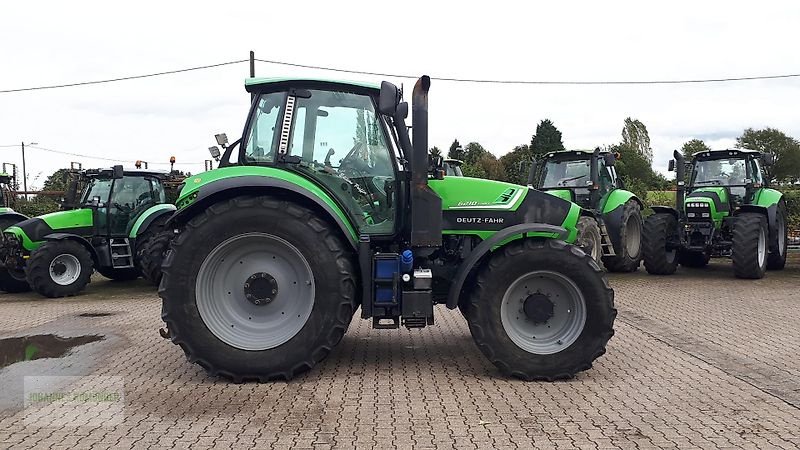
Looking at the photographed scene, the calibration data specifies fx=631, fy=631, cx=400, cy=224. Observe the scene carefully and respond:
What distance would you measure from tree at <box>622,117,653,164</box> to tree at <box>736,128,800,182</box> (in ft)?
27.8

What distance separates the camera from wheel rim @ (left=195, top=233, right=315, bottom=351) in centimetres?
525

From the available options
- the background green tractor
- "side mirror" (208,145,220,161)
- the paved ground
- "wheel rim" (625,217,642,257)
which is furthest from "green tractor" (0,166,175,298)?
"wheel rim" (625,217,642,257)

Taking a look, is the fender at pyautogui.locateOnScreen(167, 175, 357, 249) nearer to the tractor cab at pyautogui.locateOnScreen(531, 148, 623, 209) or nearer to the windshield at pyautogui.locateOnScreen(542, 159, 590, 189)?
the tractor cab at pyautogui.locateOnScreen(531, 148, 623, 209)

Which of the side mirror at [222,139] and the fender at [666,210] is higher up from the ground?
the side mirror at [222,139]

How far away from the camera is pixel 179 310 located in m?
5.17

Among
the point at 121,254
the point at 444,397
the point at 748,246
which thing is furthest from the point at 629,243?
the point at 121,254

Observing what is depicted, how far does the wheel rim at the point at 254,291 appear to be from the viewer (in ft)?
17.2

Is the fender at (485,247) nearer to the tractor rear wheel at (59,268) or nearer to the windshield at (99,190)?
the tractor rear wheel at (59,268)

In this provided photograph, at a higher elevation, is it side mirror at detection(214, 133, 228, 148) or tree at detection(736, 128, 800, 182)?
tree at detection(736, 128, 800, 182)

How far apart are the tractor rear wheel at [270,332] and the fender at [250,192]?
0.09m

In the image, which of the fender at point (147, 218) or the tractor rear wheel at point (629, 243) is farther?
the tractor rear wheel at point (629, 243)

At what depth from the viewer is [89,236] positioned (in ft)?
37.2

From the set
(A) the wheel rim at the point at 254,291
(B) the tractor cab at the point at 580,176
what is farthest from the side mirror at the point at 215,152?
(B) the tractor cab at the point at 580,176

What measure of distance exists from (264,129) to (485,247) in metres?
2.20
